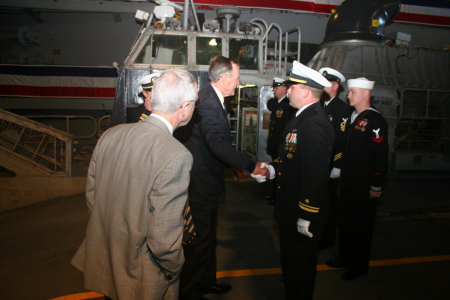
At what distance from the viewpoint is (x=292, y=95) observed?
2.62 meters

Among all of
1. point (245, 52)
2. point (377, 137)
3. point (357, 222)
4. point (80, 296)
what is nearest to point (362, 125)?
point (377, 137)

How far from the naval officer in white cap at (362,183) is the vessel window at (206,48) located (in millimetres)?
3892

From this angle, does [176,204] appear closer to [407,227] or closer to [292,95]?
[292,95]

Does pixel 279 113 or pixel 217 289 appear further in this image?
pixel 279 113

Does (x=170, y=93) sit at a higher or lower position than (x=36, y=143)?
higher

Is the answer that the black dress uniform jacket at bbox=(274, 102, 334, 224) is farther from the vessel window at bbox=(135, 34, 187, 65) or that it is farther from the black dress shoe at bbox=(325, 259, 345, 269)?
the vessel window at bbox=(135, 34, 187, 65)

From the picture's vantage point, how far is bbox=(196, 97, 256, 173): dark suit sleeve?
274 centimetres

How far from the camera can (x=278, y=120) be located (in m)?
5.62

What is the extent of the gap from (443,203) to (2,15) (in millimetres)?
16895

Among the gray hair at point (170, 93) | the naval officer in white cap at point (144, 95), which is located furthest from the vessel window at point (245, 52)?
the gray hair at point (170, 93)

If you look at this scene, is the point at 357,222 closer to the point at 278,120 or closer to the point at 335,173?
the point at 335,173

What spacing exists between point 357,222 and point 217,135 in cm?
177

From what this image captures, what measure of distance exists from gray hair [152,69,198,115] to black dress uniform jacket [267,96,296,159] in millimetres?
3778

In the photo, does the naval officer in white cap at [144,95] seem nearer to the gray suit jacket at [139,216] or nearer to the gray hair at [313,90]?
the gray hair at [313,90]
